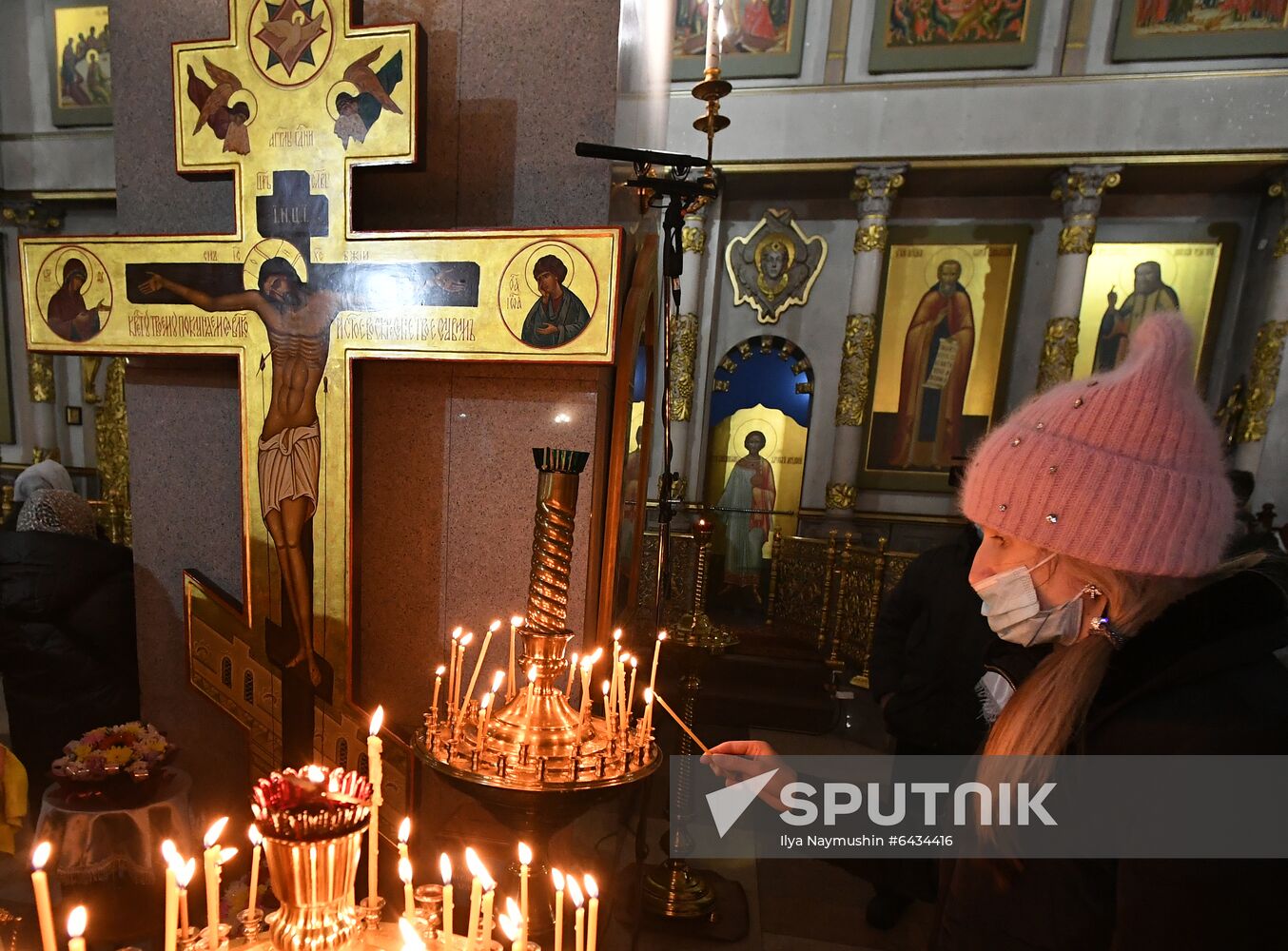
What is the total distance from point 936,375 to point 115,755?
327 inches

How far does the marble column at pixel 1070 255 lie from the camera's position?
6.62 meters

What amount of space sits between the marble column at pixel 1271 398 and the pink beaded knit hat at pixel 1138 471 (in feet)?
27.4

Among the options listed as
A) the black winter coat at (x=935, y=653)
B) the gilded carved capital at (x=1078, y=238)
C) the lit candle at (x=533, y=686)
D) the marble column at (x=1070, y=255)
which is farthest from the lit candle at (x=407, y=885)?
the gilded carved capital at (x=1078, y=238)

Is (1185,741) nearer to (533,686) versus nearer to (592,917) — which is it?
(592,917)

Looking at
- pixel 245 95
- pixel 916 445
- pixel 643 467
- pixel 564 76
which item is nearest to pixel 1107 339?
pixel 916 445

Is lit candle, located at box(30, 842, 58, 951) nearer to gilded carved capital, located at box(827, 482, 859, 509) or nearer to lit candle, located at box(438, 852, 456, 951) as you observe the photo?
lit candle, located at box(438, 852, 456, 951)

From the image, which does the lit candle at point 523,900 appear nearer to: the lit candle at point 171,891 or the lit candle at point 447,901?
the lit candle at point 447,901

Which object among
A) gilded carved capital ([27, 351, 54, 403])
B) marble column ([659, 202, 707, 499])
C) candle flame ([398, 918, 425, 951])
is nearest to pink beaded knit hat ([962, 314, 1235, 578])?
candle flame ([398, 918, 425, 951])

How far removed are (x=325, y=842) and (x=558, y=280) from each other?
1.47 meters

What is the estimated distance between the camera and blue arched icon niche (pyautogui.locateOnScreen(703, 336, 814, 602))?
322 inches

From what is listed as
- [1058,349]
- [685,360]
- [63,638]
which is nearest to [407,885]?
[63,638]

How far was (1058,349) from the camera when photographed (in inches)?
282

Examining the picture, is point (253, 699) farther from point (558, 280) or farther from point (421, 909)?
point (558, 280)

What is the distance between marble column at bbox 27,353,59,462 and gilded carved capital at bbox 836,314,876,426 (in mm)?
10716
